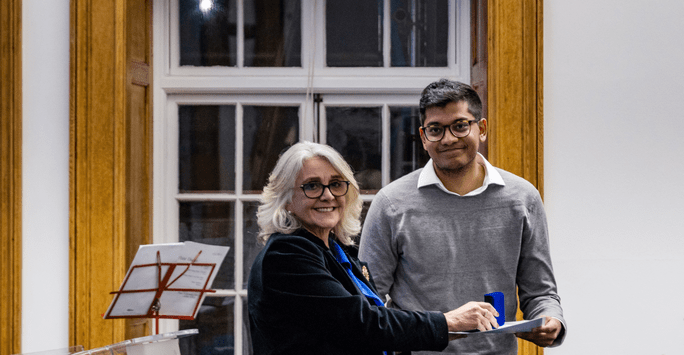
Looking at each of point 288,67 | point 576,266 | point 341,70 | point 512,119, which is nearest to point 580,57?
point 512,119

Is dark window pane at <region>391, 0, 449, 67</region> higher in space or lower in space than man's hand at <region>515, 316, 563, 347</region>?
higher

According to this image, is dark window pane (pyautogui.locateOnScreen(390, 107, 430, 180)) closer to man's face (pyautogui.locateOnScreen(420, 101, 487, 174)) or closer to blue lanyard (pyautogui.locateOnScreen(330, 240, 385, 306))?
man's face (pyautogui.locateOnScreen(420, 101, 487, 174))

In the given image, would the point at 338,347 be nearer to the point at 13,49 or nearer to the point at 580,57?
the point at 580,57

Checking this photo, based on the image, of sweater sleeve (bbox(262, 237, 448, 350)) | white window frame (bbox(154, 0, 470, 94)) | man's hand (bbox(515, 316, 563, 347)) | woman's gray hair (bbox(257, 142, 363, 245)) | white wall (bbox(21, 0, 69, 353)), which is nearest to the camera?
sweater sleeve (bbox(262, 237, 448, 350))

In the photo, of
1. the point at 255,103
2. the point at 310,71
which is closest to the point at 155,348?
the point at 255,103

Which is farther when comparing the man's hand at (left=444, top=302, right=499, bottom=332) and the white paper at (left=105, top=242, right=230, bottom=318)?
the white paper at (left=105, top=242, right=230, bottom=318)

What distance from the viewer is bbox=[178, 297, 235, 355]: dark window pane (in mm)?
3018

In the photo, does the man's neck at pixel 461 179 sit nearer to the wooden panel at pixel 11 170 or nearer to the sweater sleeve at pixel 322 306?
the sweater sleeve at pixel 322 306

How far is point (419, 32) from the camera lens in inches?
118

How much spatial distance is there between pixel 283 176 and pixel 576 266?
5.60ft

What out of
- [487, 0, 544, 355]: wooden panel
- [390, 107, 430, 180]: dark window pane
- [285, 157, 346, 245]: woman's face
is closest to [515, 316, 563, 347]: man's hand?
[285, 157, 346, 245]: woman's face

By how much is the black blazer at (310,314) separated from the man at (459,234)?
52cm

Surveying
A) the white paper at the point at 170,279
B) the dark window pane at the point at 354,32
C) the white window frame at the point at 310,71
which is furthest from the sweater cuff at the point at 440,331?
the dark window pane at the point at 354,32

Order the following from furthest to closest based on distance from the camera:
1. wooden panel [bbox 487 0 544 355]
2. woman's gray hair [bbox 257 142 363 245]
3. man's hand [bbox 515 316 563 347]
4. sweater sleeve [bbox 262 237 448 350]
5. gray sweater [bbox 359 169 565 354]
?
wooden panel [bbox 487 0 544 355] → gray sweater [bbox 359 169 565 354] → man's hand [bbox 515 316 563 347] → woman's gray hair [bbox 257 142 363 245] → sweater sleeve [bbox 262 237 448 350]
